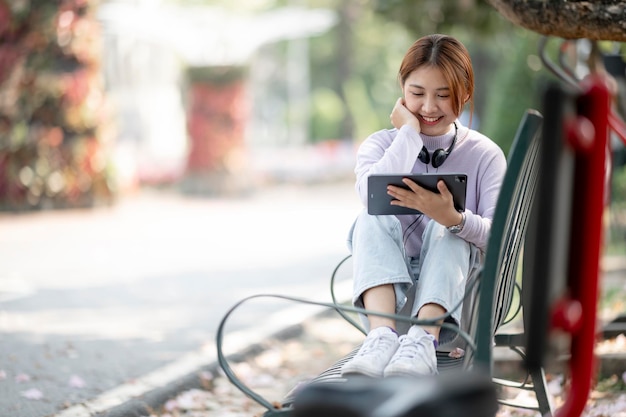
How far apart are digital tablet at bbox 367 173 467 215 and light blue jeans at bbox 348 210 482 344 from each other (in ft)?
0.30

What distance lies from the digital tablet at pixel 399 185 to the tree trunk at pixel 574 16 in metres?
0.76

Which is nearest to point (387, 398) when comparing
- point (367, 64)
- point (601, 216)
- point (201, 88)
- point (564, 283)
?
point (564, 283)

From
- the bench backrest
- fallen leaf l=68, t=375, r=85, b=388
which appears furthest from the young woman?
fallen leaf l=68, t=375, r=85, b=388

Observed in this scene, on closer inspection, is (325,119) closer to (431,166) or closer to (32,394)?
(32,394)

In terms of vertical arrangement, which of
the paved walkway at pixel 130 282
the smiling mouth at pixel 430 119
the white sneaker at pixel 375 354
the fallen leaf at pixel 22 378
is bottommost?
the paved walkway at pixel 130 282

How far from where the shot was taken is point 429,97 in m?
3.13

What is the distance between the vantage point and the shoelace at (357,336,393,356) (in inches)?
108

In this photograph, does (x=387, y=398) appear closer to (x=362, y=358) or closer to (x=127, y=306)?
(x=362, y=358)

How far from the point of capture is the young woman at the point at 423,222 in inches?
110

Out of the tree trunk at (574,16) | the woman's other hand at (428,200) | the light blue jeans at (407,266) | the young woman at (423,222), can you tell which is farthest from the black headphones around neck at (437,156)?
the tree trunk at (574,16)

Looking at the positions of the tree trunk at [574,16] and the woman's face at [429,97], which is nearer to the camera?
the woman's face at [429,97]

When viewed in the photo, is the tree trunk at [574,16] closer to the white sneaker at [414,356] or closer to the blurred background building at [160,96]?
the white sneaker at [414,356]

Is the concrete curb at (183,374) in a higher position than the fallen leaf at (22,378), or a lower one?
lower

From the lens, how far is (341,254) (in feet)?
32.0
